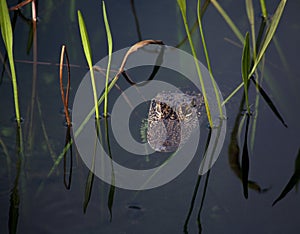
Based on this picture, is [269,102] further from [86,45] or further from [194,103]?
[86,45]

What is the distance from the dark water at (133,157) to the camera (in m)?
1.06

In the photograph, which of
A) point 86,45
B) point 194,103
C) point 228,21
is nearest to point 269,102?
point 194,103

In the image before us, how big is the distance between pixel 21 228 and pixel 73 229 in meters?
0.09

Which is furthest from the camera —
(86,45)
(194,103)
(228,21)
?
(228,21)

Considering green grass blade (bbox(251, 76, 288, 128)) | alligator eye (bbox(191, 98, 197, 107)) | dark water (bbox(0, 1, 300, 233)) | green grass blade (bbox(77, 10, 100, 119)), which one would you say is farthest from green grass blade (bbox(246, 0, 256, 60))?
green grass blade (bbox(77, 10, 100, 119))

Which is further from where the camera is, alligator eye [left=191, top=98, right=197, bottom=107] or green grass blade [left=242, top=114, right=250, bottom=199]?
alligator eye [left=191, top=98, right=197, bottom=107]

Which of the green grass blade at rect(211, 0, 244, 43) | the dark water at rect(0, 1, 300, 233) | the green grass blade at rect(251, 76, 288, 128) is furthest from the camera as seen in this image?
the green grass blade at rect(211, 0, 244, 43)

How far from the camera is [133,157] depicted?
118cm

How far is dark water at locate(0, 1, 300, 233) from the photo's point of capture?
1.06m

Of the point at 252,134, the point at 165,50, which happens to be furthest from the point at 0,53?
the point at 252,134

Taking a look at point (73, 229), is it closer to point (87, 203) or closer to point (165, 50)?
point (87, 203)

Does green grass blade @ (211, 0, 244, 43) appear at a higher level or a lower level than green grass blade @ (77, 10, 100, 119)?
higher

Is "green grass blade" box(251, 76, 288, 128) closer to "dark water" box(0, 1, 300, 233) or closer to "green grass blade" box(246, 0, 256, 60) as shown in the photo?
"dark water" box(0, 1, 300, 233)

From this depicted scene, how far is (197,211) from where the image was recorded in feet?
3.57
